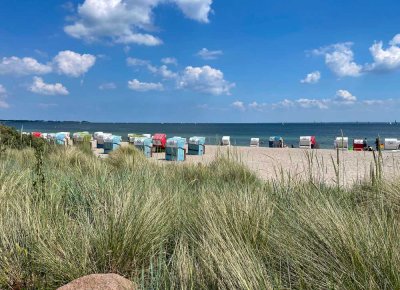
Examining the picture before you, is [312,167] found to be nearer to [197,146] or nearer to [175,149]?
[175,149]

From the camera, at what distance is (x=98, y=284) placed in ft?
6.09

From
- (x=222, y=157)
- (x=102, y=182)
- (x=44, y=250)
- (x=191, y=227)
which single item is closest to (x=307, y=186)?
(x=191, y=227)

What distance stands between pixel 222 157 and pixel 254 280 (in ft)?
18.1

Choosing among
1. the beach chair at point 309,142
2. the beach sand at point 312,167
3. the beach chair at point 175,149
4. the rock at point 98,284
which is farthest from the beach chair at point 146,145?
the rock at point 98,284

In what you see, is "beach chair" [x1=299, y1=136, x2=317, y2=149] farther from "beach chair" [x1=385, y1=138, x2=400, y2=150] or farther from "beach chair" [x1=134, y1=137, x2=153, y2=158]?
"beach chair" [x1=134, y1=137, x2=153, y2=158]

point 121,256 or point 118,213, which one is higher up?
point 118,213

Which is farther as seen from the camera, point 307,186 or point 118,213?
point 307,186

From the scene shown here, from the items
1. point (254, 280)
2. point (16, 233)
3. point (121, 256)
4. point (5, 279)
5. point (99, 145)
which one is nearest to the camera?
point (254, 280)

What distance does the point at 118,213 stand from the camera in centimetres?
270

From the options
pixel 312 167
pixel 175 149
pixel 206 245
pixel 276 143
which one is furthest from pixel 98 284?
pixel 276 143

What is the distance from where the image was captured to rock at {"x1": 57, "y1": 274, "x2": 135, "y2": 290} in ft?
6.05

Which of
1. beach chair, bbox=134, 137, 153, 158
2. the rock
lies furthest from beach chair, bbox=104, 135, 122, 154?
the rock

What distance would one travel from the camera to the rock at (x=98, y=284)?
72.6 inches

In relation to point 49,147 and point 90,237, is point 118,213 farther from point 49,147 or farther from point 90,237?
point 49,147
